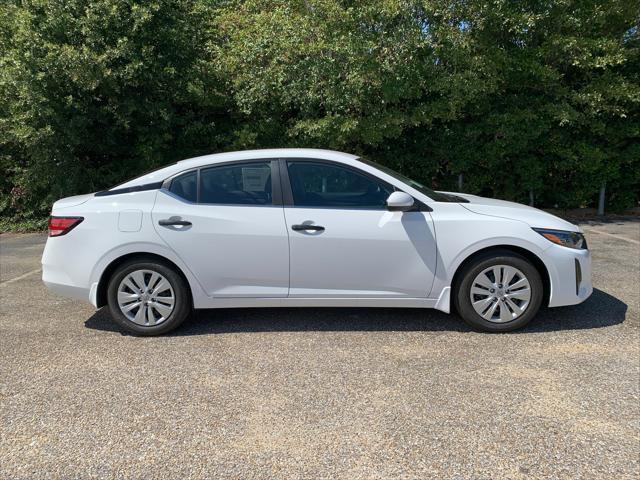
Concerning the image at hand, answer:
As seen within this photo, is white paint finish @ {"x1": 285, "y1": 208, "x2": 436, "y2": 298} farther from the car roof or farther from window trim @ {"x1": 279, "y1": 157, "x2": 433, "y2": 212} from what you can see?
the car roof

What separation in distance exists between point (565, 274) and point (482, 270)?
26.9 inches

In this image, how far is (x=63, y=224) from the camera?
13.6ft

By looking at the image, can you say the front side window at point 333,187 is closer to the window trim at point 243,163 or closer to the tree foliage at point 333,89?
the window trim at point 243,163

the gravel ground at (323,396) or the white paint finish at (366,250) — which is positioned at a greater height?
the white paint finish at (366,250)

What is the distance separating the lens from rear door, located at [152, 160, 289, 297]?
4.04 meters

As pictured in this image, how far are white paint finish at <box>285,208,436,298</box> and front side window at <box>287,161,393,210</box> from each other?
0.28ft

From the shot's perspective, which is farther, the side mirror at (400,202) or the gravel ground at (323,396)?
the side mirror at (400,202)

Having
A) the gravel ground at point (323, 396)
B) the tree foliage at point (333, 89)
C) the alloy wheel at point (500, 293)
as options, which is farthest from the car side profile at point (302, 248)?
the tree foliage at point (333, 89)

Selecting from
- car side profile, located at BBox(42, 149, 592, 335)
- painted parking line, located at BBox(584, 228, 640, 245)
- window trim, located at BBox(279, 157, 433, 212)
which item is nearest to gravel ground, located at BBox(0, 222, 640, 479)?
car side profile, located at BBox(42, 149, 592, 335)

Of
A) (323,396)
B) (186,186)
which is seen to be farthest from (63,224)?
(323,396)

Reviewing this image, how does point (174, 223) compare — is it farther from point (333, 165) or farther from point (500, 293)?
point (500, 293)

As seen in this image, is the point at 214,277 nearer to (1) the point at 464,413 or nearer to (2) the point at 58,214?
(2) the point at 58,214

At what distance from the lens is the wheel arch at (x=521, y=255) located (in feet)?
13.3

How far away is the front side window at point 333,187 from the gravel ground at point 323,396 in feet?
Result: 3.56
